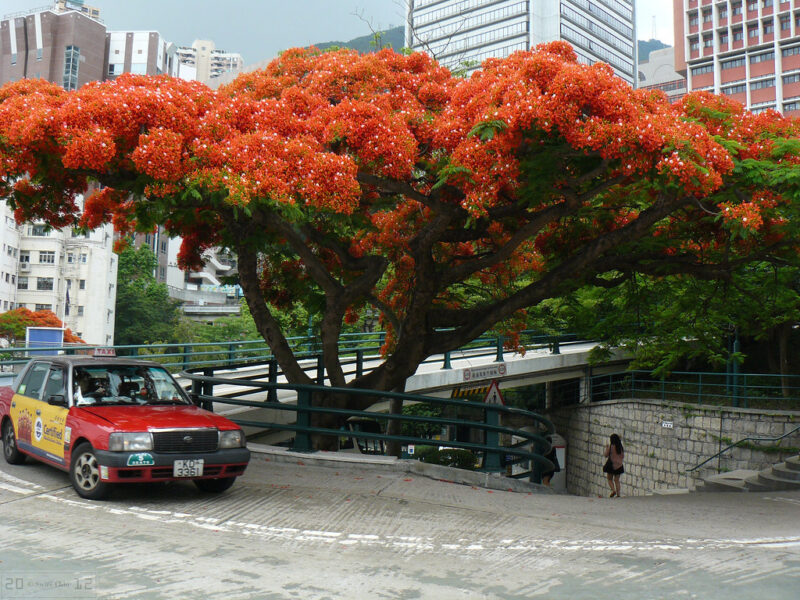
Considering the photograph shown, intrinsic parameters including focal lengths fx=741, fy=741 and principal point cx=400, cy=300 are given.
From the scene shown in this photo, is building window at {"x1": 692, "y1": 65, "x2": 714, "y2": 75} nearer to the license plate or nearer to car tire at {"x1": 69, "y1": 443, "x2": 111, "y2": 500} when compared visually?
the license plate

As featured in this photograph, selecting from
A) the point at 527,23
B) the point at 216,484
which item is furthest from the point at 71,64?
the point at 216,484

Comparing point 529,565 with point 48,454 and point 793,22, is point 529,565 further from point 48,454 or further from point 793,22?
point 793,22

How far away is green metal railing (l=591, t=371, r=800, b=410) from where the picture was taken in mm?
24109

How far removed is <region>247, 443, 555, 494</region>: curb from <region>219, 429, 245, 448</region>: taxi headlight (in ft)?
7.44

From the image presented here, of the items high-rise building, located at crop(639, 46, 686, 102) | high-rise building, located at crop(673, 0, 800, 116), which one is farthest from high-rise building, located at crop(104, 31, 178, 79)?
high-rise building, located at crop(639, 46, 686, 102)

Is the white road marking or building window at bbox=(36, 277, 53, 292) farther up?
building window at bbox=(36, 277, 53, 292)

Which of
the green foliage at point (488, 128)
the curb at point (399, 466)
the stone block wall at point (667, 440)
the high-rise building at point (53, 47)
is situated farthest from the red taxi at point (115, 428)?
the high-rise building at point (53, 47)

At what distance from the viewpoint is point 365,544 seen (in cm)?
664

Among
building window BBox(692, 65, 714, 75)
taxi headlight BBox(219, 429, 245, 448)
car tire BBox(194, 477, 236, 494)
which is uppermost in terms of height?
building window BBox(692, 65, 714, 75)

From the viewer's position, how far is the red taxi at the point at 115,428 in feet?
25.4

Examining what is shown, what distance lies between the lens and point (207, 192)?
8969 millimetres

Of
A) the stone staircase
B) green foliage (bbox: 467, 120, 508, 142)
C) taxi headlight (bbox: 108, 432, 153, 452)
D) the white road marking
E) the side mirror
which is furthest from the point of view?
the stone staircase

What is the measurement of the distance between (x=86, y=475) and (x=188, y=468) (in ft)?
3.78

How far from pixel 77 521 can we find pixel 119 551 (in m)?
1.26
